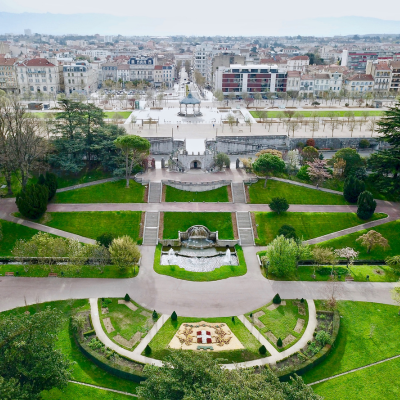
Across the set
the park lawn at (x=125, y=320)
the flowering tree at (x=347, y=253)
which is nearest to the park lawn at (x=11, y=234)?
the park lawn at (x=125, y=320)

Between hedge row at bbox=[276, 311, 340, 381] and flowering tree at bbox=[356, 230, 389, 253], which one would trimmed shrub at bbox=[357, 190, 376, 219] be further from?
hedge row at bbox=[276, 311, 340, 381]

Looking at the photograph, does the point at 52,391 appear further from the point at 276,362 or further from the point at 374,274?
the point at 374,274

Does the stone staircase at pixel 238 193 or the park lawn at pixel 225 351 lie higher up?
the stone staircase at pixel 238 193

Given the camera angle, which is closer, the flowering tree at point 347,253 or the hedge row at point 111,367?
the hedge row at point 111,367

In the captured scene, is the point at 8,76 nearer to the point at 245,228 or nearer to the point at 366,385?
the point at 245,228

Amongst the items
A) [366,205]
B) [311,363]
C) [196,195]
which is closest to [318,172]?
[366,205]

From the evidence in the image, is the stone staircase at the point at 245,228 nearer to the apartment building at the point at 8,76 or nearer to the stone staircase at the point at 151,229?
the stone staircase at the point at 151,229
